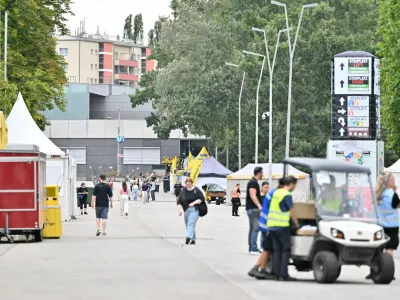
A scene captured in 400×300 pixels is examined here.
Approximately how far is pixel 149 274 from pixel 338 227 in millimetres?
3524

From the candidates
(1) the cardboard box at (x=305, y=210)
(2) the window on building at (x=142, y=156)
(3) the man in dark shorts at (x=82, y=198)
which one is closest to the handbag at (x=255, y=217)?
(1) the cardboard box at (x=305, y=210)

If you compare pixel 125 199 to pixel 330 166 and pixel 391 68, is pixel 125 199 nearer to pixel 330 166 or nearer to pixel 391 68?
pixel 391 68

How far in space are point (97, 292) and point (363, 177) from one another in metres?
4.86

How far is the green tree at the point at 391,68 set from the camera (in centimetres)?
6881

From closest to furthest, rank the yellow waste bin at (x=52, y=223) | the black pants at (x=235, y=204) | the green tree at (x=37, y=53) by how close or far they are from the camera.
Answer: the yellow waste bin at (x=52, y=223) → the black pants at (x=235, y=204) → the green tree at (x=37, y=53)

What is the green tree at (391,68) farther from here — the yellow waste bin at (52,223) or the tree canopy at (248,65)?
the yellow waste bin at (52,223)

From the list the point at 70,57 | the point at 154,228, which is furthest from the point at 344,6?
the point at 70,57

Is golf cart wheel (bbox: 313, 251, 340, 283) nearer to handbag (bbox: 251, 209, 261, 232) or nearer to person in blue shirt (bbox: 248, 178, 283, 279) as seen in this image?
person in blue shirt (bbox: 248, 178, 283, 279)

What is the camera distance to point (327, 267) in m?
18.8

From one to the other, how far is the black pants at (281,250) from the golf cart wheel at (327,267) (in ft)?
1.55

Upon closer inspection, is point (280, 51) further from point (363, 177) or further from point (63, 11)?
point (363, 177)

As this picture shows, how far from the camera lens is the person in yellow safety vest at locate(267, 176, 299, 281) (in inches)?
754

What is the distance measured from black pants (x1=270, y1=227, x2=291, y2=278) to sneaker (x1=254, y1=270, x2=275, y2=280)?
154 mm

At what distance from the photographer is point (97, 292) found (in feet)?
57.4
